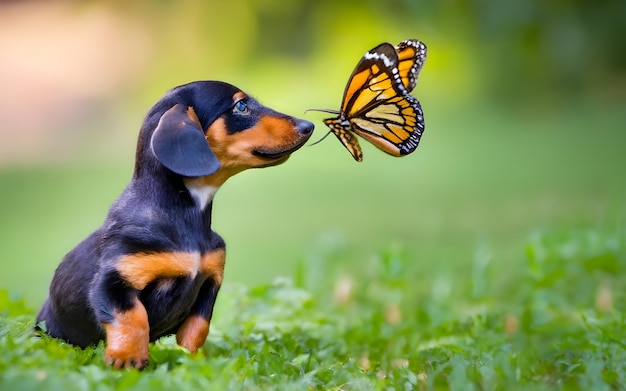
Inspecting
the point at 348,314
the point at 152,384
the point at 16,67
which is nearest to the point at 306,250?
the point at 348,314

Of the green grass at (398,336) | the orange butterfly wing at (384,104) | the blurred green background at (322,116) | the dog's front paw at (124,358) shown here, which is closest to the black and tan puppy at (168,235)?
the dog's front paw at (124,358)

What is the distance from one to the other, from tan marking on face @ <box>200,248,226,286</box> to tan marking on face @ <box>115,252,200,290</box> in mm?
132

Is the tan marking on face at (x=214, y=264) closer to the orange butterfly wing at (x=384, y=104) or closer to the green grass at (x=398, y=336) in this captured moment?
the green grass at (x=398, y=336)

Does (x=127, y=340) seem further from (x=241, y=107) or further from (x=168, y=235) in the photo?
(x=241, y=107)

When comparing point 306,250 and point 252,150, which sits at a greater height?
point 252,150

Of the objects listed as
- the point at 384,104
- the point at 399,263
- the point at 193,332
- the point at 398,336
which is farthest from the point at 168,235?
the point at 399,263

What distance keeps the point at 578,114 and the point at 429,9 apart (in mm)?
2656

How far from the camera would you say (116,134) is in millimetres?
11781

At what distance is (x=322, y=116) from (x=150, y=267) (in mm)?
6765

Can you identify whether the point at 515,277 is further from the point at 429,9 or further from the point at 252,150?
the point at 429,9

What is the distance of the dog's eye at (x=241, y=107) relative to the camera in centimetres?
420

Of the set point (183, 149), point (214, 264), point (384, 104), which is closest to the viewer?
point (183, 149)

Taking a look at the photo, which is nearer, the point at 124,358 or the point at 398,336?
the point at 124,358

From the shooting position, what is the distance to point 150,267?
3820 millimetres
